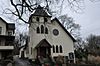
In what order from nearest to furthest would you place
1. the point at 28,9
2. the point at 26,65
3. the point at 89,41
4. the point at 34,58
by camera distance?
the point at 28,9 → the point at 26,65 → the point at 34,58 → the point at 89,41

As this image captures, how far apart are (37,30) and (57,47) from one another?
18.5 ft

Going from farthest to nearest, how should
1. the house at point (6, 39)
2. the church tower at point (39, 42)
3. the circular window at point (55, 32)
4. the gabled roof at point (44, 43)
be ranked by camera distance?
the circular window at point (55, 32) → the house at point (6, 39) → the church tower at point (39, 42) → the gabled roof at point (44, 43)

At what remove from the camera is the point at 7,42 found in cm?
4047

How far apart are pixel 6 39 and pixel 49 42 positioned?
9946 mm

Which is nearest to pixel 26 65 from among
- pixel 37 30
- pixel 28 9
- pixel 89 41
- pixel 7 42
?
pixel 37 30

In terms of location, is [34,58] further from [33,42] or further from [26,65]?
[26,65]

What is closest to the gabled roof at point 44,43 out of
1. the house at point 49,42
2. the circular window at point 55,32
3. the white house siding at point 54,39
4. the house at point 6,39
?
the house at point 49,42

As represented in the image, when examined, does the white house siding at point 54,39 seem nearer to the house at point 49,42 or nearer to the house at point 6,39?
the house at point 49,42

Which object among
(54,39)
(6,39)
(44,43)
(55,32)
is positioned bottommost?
(44,43)

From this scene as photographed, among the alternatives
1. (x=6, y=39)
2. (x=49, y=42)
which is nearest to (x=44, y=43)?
(x=49, y=42)

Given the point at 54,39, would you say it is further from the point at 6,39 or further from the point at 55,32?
the point at 6,39

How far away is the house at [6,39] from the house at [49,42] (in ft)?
15.4

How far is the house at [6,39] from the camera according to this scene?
38.5 meters

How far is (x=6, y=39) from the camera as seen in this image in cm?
4047
